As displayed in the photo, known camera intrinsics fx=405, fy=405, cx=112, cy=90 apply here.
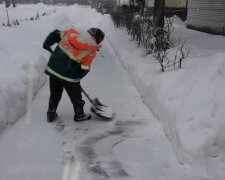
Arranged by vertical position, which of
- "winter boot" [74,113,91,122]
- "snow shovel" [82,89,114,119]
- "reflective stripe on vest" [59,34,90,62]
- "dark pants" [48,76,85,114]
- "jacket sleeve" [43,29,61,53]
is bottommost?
"winter boot" [74,113,91,122]

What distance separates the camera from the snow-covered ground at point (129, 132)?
4.53 meters

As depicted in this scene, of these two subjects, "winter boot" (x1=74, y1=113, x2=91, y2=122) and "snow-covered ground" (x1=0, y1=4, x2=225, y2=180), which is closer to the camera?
"snow-covered ground" (x1=0, y1=4, x2=225, y2=180)

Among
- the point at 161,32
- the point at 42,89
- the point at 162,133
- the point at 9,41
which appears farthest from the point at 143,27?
the point at 162,133

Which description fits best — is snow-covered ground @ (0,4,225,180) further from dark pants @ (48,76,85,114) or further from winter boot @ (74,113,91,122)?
dark pants @ (48,76,85,114)

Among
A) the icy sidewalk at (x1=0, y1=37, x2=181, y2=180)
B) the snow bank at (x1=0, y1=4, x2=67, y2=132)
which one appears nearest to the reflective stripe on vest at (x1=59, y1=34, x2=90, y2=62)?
the icy sidewalk at (x1=0, y1=37, x2=181, y2=180)

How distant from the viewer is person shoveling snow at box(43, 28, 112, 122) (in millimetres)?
6066

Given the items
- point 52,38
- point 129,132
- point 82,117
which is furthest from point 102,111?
point 52,38

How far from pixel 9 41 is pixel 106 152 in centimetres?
753

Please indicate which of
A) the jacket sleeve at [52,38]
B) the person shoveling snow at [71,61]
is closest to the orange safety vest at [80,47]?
the person shoveling snow at [71,61]

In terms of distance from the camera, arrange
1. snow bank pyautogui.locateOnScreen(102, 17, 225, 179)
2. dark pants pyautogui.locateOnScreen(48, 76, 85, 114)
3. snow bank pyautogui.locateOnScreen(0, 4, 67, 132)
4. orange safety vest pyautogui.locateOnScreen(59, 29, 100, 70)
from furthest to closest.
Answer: dark pants pyautogui.locateOnScreen(48, 76, 85, 114)
snow bank pyautogui.locateOnScreen(0, 4, 67, 132)
orange safety vest pyautogui.locateOnScreen(59, 29, 100, 70)
snow bank pyautogui.locateOnScreen(102, 17, 225, 179)

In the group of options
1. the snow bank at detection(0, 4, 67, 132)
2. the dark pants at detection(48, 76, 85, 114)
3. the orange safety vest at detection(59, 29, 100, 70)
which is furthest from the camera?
the dark pants at detection(48, 76, 85, 114)

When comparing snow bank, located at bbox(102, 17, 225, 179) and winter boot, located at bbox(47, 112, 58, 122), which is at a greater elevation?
snow bank, located at bbox(102, 17, 225, 179)

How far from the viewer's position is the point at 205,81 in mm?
5613

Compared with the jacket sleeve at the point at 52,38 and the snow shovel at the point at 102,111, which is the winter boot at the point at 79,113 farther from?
the jacket sleeve at the point at 52,38
